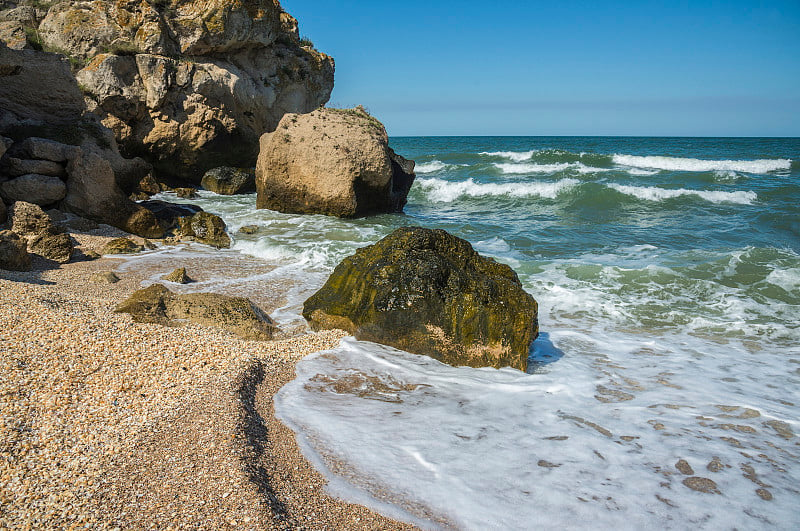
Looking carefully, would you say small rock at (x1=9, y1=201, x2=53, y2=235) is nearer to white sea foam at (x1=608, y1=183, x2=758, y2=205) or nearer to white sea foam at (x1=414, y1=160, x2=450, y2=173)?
white sea foam at (x1=608, y1=183, x2=758, y2=205)

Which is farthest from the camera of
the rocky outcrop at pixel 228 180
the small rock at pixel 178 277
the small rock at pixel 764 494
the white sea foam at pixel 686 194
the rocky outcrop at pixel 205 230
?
the white sea foam at pixel 686 194

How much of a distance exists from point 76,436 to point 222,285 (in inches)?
164

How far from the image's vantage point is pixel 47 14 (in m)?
15.1

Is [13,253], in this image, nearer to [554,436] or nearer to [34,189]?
[34,189]

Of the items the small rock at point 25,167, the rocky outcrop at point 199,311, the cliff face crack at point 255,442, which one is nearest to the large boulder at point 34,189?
the small rock at point 25,167

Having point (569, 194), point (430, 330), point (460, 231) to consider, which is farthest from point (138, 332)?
point (569, 194)

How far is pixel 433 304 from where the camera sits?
4.95 m

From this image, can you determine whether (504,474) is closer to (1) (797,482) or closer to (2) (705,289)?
(1) (797,482)

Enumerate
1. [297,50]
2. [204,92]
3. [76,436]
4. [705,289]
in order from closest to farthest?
[76,436] → [705,289] → [204,92] → [297,50]

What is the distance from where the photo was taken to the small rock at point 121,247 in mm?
8320

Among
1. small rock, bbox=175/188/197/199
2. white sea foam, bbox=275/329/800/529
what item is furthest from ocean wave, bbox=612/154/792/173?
white sea foam, bbox=275/329/800/529

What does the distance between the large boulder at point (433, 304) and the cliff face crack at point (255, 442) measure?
49.0 inches

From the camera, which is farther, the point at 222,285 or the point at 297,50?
the point at 297,50

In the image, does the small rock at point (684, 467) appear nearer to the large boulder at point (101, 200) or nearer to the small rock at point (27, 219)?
the small rock at point (27, 219)
